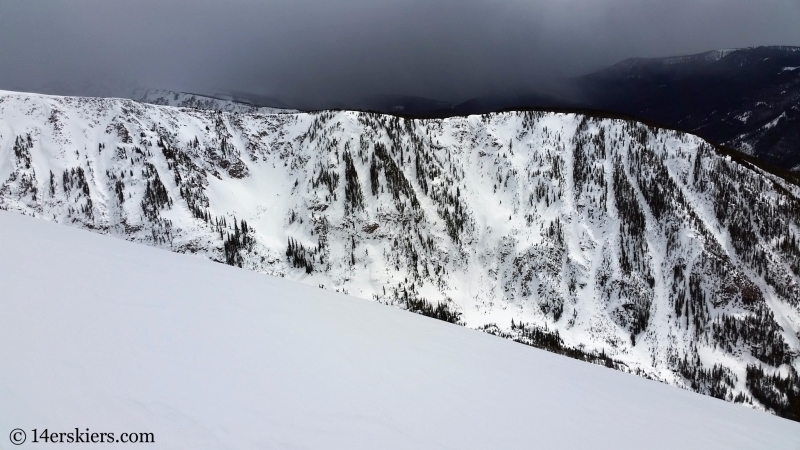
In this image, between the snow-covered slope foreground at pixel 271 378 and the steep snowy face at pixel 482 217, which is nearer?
the snow-covered slope foreground at pixel 271 378

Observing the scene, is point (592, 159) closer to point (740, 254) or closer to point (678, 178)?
point (678, 178)

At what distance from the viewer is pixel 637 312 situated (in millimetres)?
97375

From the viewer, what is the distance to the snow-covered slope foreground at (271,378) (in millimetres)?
3024

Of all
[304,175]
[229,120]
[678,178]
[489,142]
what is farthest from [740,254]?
[229,120]

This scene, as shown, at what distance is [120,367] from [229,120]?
132m

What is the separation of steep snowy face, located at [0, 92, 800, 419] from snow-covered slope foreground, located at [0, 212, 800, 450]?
8618 centimetres

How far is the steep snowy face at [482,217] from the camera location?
299 ft

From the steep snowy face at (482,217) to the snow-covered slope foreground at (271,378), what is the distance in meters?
86.2

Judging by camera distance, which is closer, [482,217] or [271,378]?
[271,378]

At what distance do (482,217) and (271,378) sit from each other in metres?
112

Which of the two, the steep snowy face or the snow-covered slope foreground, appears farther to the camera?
the steep snowy face

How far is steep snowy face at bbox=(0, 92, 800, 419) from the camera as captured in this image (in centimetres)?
9119

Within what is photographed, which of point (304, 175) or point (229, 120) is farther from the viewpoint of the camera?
point (229, 120)

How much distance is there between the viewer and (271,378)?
3.95 metres
